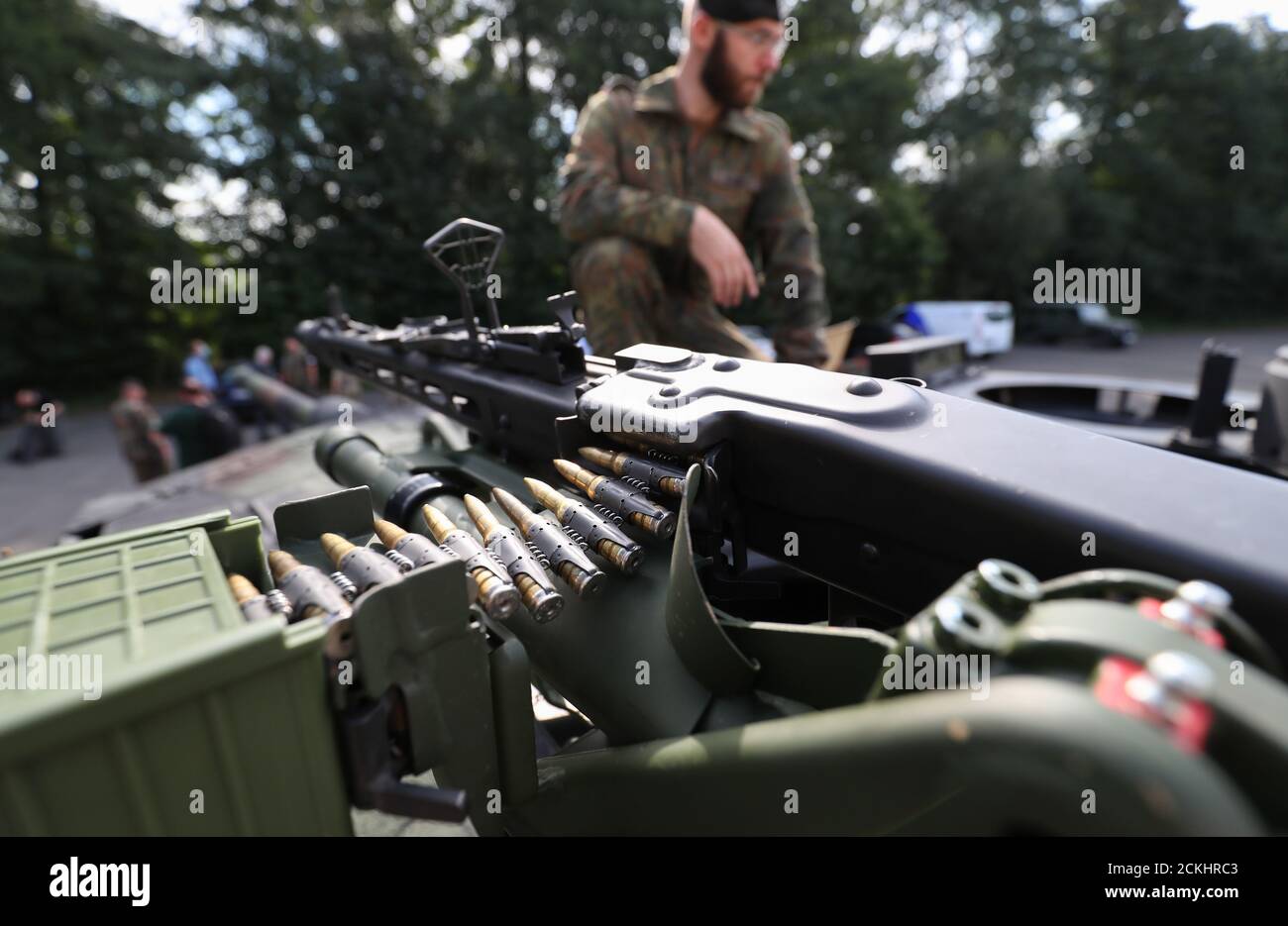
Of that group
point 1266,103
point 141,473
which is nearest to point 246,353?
point 141,473

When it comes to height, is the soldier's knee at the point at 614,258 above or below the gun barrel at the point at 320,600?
above

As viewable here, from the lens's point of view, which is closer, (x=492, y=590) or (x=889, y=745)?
(x=889, y=745)

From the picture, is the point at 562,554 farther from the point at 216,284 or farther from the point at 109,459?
the point at 216,284

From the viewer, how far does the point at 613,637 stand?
4.28 feet

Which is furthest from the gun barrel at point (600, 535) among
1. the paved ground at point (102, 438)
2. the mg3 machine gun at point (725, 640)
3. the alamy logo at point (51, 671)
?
the paved ground at point (102, 438)

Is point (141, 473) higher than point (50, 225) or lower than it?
lower

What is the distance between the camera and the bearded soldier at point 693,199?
9.27ft

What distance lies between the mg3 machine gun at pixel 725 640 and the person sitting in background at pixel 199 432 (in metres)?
5.89

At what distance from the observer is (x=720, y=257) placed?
98.7 inches

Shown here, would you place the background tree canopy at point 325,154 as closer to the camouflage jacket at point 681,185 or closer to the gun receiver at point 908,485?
the camouflage jacket at point 681,185

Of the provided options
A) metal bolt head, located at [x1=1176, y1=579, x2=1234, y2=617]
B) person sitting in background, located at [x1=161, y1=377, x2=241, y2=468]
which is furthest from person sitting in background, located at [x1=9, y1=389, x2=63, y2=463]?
metal bolt head, located at [x1=1176, y1=579, x2=1234, y2=617]

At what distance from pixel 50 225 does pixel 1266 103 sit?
3673 centimetres

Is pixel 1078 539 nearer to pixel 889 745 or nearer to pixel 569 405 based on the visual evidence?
pixel 889 745
